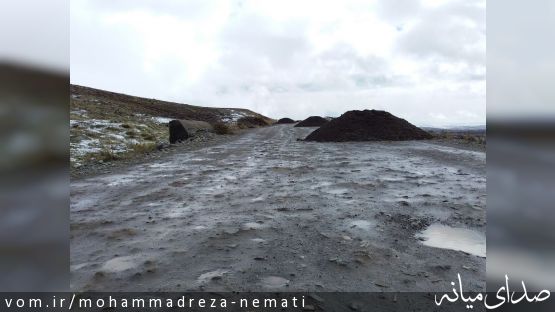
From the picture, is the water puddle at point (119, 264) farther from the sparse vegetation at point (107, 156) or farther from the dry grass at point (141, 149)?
the dry grass at point (141, 149)

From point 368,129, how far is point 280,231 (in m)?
18.0

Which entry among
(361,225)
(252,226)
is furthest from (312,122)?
(252,226)

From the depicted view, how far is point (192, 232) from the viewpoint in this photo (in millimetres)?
5086

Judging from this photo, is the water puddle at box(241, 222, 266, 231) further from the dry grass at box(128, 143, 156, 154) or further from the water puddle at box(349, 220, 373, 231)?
the dry grass at box(128, 143, 156, 154)

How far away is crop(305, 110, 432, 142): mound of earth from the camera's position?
21.1m

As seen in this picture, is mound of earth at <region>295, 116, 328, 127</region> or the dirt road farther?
mound of earth at <region>295, 116, 328, 127</region>

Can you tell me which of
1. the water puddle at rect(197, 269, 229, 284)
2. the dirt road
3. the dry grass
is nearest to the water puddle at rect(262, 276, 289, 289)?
the dirt road

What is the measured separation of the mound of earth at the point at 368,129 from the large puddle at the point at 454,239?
51.7 ft

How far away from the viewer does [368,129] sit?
22156 millimetres

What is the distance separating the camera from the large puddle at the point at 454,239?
452 centimetres

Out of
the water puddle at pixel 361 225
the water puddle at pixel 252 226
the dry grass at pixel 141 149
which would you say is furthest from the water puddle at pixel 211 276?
the dry grass at pixel 141 149

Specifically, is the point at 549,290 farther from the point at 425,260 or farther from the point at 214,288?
the point at 425,260

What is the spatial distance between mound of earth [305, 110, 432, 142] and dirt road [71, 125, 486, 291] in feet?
37.5

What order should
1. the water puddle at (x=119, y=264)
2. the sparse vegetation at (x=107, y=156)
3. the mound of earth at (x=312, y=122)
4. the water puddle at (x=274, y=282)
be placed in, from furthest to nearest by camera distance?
the mound of earth at (x=312, y=122) → the sparse vegetation at (x=107, y=156) → the water puddle at (x=119, y=264) → the water puddle at (x=274, y=282)
